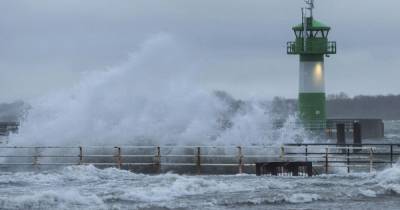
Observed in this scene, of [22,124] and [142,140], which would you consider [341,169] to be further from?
[22,124]

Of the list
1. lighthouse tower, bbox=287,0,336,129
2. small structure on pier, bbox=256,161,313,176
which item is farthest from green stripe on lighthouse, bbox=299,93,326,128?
small structure on pier, bbox=256,161,313,176

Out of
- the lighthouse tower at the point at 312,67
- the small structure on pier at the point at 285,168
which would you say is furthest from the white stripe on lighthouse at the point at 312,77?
the small structure on pier at the point at 285,168

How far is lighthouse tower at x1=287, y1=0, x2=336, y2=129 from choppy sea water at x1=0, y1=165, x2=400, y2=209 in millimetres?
18901

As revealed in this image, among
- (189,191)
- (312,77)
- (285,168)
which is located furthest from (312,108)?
(189,191)

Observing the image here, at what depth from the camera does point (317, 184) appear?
26.3 metres

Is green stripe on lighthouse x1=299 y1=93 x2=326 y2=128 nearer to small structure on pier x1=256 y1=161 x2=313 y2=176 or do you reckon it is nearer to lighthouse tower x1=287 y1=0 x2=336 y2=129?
lighthouse tower x1=287 y1=0 x2=336 y2=129

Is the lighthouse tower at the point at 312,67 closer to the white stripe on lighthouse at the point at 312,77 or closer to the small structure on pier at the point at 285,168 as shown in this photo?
the white stripe on lighthouse at the point at 312,77

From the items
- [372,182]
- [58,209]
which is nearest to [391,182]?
[372,182]

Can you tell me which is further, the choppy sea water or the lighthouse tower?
the lighthouse tower

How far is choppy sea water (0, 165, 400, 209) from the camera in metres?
21.4

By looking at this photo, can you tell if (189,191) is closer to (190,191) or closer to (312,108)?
(190,191)

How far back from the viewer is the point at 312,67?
4825cm

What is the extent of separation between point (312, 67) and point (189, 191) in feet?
83.5

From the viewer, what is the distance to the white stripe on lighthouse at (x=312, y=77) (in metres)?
48.2
